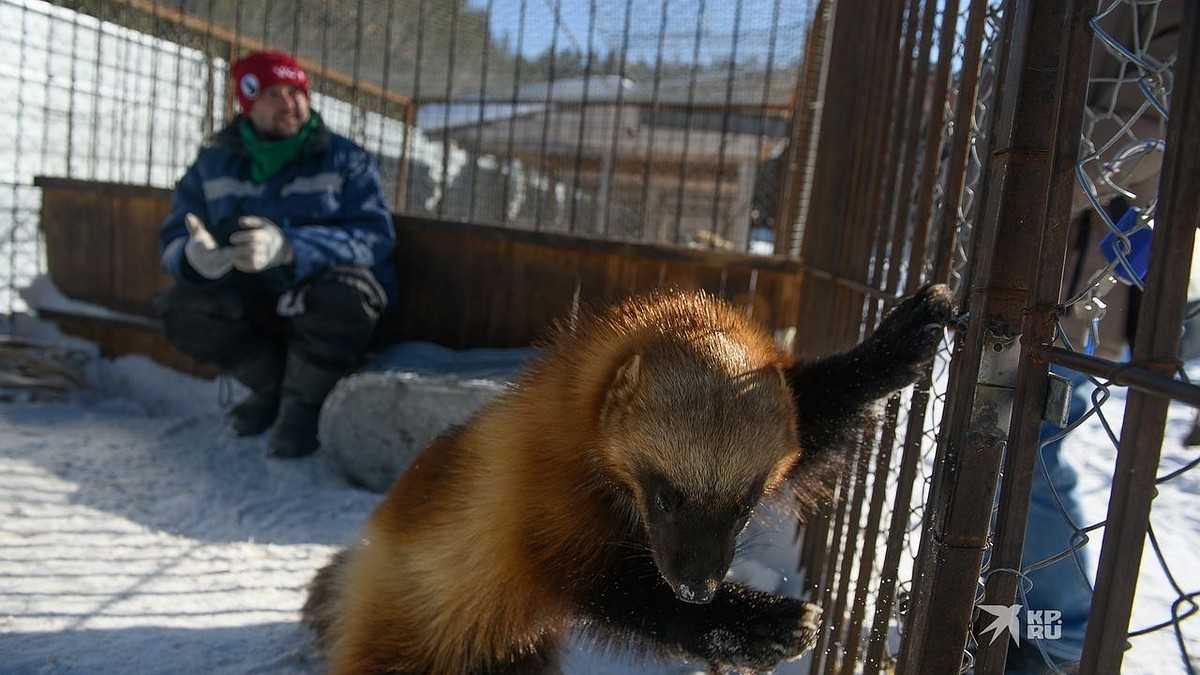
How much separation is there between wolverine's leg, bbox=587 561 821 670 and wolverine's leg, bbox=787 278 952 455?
1.55 ft

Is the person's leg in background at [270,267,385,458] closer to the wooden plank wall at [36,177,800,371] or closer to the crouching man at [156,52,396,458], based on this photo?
the crouching man at [156,52,396,458]

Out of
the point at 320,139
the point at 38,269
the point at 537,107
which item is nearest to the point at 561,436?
the point at 320,139

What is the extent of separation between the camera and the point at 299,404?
15.0 feet

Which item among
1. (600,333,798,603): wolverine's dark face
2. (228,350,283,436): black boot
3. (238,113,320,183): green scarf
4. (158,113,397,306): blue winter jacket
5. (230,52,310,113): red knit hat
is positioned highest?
(230,52,310,113): red knit hat

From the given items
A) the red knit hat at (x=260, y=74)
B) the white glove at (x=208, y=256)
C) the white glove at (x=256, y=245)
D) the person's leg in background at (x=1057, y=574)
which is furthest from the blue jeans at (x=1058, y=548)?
the red knit hat at (x=260, y=74)

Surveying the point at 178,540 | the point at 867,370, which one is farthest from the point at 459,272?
the point at 867,370

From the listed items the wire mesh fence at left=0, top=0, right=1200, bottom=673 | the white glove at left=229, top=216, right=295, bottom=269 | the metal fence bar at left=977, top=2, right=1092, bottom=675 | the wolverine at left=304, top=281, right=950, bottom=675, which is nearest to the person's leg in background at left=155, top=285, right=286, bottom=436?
the white glove at left=229, top=216, right=295, bottom=269

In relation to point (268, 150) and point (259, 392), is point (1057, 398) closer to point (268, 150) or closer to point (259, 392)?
point (268, 150)

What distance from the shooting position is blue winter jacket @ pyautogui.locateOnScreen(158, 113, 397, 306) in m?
4.62

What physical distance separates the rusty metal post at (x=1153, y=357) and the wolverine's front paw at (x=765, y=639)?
1.08 meters

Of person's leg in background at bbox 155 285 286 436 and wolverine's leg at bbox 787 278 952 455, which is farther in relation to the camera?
person's leg in background at bbox 155 285 286 436

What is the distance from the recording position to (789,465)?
204 cm

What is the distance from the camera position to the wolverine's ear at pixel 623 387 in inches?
72.7

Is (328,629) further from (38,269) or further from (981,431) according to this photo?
(38,269)
